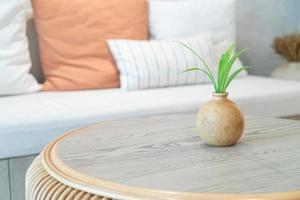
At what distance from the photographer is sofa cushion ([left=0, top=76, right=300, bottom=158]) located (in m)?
1.26

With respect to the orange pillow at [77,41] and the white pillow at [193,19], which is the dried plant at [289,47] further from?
the orange pillow at [77,41]

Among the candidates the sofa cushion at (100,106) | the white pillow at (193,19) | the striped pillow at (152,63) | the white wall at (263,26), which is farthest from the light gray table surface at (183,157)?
the white wall at (263,26)

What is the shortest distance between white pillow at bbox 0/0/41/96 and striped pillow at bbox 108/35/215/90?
1.20 feet

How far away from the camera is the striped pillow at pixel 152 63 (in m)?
1.80

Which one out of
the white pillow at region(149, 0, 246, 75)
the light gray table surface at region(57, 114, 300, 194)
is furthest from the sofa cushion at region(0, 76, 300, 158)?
the white pillow at region(149, 0, 246, 75)

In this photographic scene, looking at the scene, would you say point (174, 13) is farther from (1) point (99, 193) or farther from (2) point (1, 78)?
(1) point (99, 193)

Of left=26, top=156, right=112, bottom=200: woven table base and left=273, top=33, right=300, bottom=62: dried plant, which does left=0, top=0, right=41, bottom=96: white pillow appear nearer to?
left=26, top=156, right=112, bottom=200: woven table base

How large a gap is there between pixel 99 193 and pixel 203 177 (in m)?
0.18

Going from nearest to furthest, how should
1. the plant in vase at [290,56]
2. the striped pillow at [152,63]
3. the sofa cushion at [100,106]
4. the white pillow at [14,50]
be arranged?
the sofa cushion at [100,106]
the white pillow at [14,50]
the striped pillow at [152,63]
the plant in vase at [290,56]

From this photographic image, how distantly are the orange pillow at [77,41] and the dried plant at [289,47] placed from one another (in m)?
0.91

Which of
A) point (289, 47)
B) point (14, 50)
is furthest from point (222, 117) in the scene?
point (289, 47)

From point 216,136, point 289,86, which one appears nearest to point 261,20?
point 289,86

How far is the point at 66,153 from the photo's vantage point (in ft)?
2.93

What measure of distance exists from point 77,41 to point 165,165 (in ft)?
3.80
